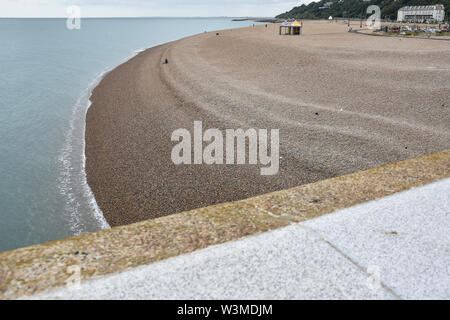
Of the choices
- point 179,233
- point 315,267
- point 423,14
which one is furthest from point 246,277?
point 423,14

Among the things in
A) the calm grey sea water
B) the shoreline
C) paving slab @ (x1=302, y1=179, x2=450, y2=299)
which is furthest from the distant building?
paving slab @ (x1=302, y1=179, x2=450, y2=299)

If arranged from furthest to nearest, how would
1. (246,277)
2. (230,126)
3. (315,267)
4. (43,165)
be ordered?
(43,165), (230,126), (315,267), (246,277)

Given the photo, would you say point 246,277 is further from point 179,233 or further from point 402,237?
point 402,237

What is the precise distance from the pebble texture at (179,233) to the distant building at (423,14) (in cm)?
8702

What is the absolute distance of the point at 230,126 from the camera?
10.0 metres

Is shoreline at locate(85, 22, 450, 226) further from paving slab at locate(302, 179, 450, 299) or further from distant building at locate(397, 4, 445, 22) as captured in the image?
distant building at locate(397, 4, 445, 22)

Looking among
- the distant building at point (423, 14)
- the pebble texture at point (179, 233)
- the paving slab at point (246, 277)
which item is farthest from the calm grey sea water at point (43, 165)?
the distant building at point (423, 14)

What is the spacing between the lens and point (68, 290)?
2039 millimetres

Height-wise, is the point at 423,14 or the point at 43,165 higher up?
the point at 423,14

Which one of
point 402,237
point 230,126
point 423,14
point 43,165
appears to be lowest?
point 43,165

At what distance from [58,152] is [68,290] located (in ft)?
36.3

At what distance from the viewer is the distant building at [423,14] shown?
76688mm

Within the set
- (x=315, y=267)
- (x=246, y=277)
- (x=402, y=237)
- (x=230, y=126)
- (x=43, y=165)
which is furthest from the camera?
(x=43, y=165)

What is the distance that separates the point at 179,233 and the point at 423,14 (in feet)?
332
